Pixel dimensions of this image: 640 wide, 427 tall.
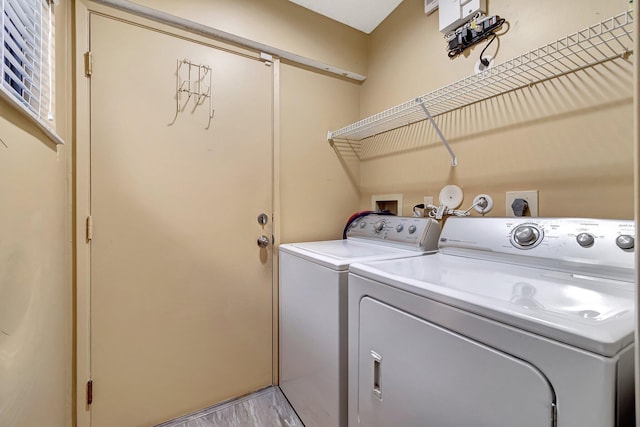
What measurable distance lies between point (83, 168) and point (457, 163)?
1.93 metres

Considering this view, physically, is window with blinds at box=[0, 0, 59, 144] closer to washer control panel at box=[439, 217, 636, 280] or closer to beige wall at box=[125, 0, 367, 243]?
beige wall at box=[125, 0, 367, 243]

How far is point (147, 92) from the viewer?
1.40 m

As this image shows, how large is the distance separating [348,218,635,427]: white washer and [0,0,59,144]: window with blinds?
1217mm

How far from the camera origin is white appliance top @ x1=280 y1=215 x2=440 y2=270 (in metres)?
1.24

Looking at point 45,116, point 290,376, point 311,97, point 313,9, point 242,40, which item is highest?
point 313,9

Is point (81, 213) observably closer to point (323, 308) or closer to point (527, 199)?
point (323, 308)

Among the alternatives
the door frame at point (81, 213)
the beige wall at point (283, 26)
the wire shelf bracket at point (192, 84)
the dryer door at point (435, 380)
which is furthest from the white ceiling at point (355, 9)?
the dryer door at point (435, 380)

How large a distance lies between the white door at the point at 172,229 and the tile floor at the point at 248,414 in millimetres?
48

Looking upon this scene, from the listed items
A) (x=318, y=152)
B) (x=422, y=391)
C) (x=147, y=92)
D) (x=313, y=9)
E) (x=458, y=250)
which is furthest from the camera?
(x=318, y=152)

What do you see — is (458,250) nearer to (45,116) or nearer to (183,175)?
(183,175)

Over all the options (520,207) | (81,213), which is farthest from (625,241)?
(81,213)

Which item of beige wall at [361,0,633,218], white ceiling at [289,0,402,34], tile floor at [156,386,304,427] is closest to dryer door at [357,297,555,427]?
tile floor at [156,386,304,427]

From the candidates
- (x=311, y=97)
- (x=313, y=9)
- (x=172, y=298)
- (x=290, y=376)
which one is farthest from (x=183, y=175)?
(x=313, y=9)

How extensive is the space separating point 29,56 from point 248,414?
6.30 feet
